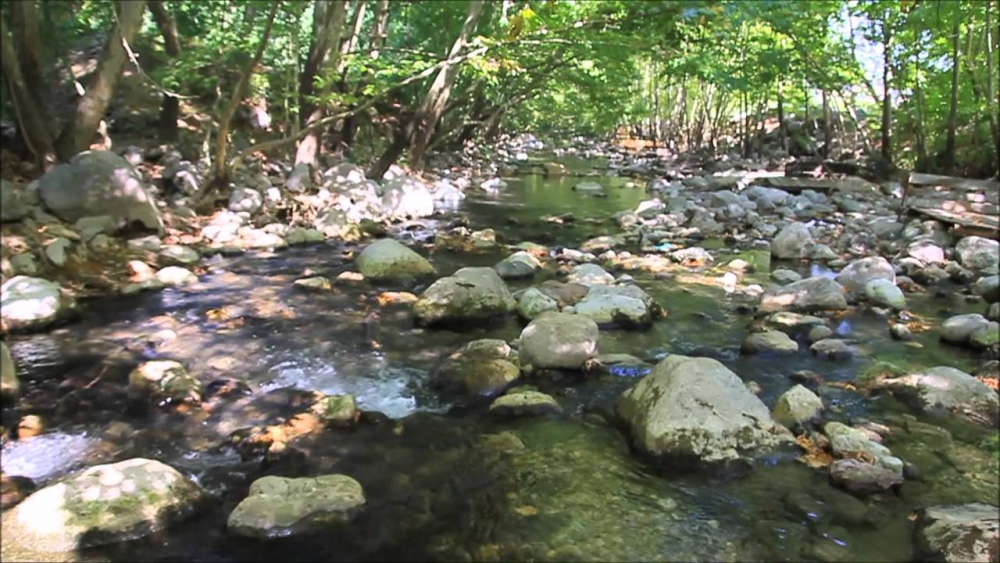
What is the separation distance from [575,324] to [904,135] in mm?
16997

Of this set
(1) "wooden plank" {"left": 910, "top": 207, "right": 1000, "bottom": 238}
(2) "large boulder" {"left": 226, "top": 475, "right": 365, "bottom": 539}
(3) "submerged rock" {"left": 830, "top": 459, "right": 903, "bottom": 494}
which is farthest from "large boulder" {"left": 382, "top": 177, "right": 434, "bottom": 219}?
(3) "submerged rock" {"left": 830, "top": 459, "right": 903, "bottom": 494}

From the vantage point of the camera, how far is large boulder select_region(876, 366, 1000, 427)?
15.4ft

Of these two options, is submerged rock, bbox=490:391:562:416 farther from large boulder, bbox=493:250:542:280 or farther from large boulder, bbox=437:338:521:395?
large boulder, bbox=493:250:542:280

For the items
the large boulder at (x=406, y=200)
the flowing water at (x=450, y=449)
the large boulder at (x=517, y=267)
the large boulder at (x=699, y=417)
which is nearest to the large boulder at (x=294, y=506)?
the flowing water at (x=450, y=449)

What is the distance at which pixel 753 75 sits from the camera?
20375 millimetres

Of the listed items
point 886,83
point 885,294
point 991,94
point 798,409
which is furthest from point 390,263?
point 886,83

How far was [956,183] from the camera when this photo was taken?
482 inches

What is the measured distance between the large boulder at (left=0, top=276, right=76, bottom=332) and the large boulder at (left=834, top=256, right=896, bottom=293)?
762cm

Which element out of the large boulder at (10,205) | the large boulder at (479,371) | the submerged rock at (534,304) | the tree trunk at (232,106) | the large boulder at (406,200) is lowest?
the large boulder at (479,371)

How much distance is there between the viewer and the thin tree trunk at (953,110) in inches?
508

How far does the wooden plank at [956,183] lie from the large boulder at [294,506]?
464 inches

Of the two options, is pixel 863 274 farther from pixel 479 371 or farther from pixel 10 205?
pixel 10 205

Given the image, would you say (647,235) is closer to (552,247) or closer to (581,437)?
(552,247)

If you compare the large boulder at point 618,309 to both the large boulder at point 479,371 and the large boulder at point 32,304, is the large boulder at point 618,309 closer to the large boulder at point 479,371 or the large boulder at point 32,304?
the large boulder at point 479,371
